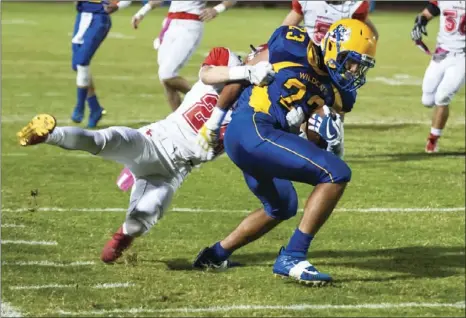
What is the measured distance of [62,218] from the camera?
24.3 feet

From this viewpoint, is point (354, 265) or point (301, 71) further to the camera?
point (354, 265)

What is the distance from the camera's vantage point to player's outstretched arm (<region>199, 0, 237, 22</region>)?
32.8 ft

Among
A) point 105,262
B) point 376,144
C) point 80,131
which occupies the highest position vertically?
point 80,131

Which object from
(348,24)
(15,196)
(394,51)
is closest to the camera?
(348,24)

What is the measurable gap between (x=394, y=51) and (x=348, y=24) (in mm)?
A: 14818

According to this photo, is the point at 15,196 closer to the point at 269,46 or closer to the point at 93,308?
the point at 93,308

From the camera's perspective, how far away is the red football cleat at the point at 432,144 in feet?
33.6

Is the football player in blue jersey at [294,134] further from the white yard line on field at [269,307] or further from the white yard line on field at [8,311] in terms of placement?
the white yard line on field at [8,311]

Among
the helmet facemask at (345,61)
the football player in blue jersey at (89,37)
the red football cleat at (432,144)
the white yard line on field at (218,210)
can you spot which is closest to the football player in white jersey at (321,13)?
the red football cleat at (432,144)

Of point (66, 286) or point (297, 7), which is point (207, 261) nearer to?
point (66, 286)

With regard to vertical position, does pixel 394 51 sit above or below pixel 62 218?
below

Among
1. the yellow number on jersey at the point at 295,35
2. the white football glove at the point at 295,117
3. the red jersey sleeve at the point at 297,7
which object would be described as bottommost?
the red jersey sleeve at the point at 297,7

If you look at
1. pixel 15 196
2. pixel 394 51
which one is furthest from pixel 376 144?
pixel 394 51

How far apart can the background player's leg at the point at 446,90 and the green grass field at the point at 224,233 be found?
0.25 meters
